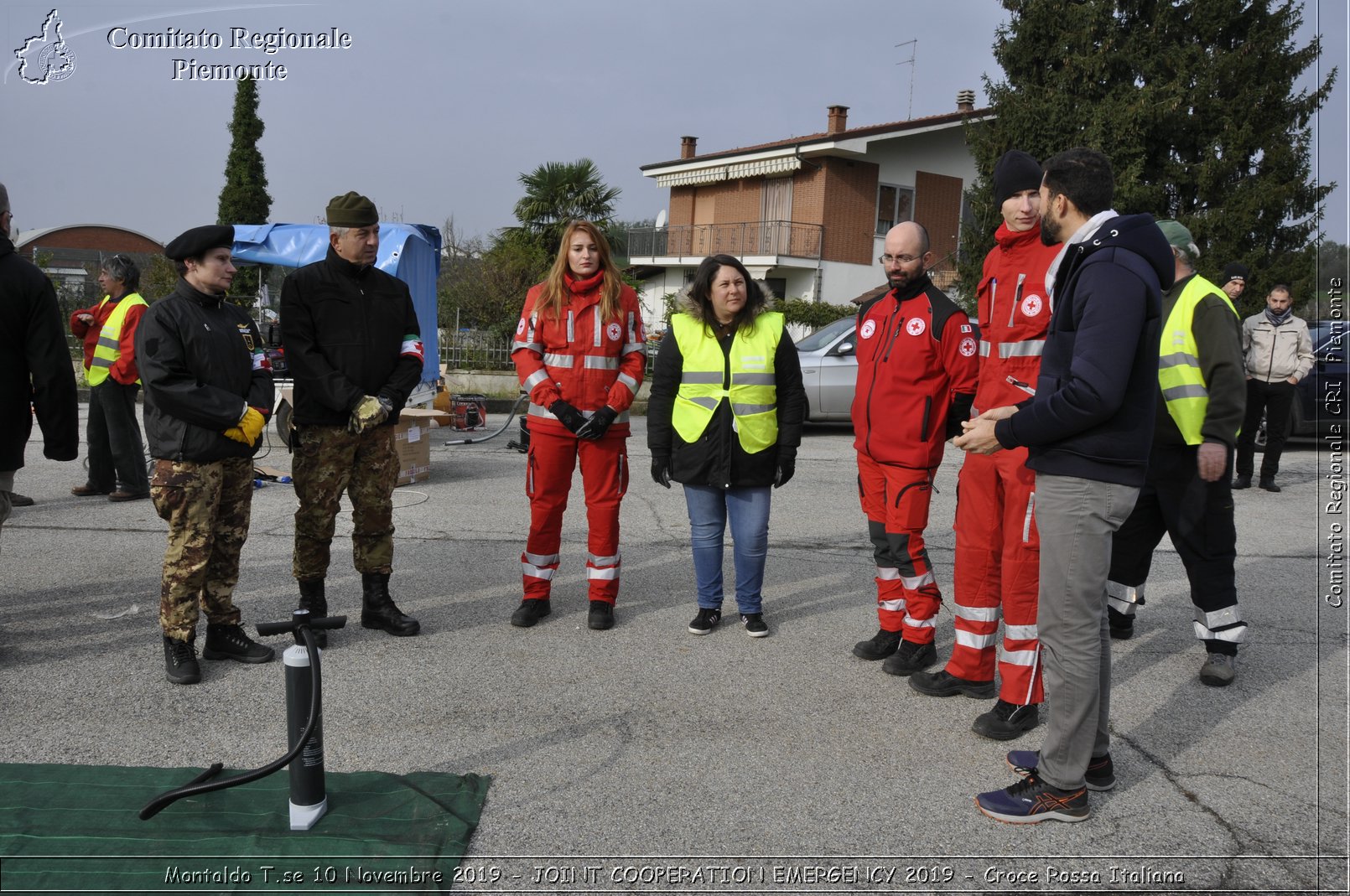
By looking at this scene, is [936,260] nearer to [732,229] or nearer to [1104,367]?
[732,229]

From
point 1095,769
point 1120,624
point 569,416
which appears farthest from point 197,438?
point 1120,624

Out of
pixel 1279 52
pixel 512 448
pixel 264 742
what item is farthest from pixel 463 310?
pixel 264 742

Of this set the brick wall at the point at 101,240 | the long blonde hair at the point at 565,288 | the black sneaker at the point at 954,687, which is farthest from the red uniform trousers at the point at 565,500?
the brick wall at the point at 101,240

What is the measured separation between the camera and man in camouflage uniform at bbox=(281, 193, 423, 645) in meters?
4.87

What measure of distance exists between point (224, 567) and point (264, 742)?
3.91 feet

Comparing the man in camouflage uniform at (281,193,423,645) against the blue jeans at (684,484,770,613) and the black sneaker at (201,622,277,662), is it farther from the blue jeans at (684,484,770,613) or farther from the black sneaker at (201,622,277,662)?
the blue jeans at (684,484,770,613)

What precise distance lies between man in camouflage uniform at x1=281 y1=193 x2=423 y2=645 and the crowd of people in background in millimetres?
13

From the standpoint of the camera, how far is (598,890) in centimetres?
290

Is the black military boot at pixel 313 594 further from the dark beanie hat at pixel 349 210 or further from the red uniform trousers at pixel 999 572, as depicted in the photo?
the red uniform trousers at pixel 999 572

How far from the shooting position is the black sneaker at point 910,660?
15.6 ft

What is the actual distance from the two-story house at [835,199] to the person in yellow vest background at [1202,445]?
2469cm

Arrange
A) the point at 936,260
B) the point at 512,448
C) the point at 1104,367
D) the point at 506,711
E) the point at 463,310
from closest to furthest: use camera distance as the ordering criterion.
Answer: the point at 1104,367, the point at 506,711, the point at 512,448, the point at 463,310, the point at 936,260

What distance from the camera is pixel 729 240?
32.8m

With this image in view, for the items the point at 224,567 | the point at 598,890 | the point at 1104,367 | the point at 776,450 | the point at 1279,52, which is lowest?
the point at 598,890
